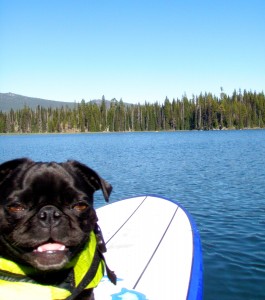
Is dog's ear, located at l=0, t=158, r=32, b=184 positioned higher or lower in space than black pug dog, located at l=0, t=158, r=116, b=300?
higher

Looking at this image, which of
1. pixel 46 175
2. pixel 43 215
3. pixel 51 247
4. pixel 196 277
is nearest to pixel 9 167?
pixel 46 175

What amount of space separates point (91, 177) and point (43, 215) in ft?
2.38

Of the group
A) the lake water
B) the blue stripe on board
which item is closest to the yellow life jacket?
the blue stripe on board

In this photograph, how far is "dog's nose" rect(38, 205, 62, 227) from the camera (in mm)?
2799

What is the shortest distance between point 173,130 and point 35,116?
61240mm

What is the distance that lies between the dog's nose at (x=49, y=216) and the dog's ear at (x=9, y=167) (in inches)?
19.4

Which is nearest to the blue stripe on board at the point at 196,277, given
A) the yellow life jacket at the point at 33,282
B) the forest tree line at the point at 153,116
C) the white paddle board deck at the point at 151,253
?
the white paddle board deck at the point at 151,253

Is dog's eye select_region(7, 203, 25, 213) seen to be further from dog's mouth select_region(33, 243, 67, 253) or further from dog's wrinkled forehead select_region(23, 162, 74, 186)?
dog's mouth select_region(33, 243, 67, 253)

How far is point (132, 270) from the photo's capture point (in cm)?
620

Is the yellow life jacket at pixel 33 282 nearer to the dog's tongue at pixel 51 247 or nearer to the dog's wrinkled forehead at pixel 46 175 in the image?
the dog's tongue at pixel 51 247

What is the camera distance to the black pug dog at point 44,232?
280cm

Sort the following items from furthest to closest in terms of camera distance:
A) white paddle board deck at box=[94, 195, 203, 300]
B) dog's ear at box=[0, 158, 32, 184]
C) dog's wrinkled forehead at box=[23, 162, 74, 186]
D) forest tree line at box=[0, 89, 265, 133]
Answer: forest tree line at box=[0, 89, 265, 133] → white paddle board deck at box=[94, 195, 203, 300] → dog's ear at box=[0, 158, 32, 184] → dog's wrinkled forehead at box=[23, 162, 74, 186]

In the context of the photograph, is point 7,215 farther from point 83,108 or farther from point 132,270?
point 83,108

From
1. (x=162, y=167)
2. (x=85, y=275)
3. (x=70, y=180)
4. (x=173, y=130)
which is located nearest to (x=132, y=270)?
(x=85, y=275)
